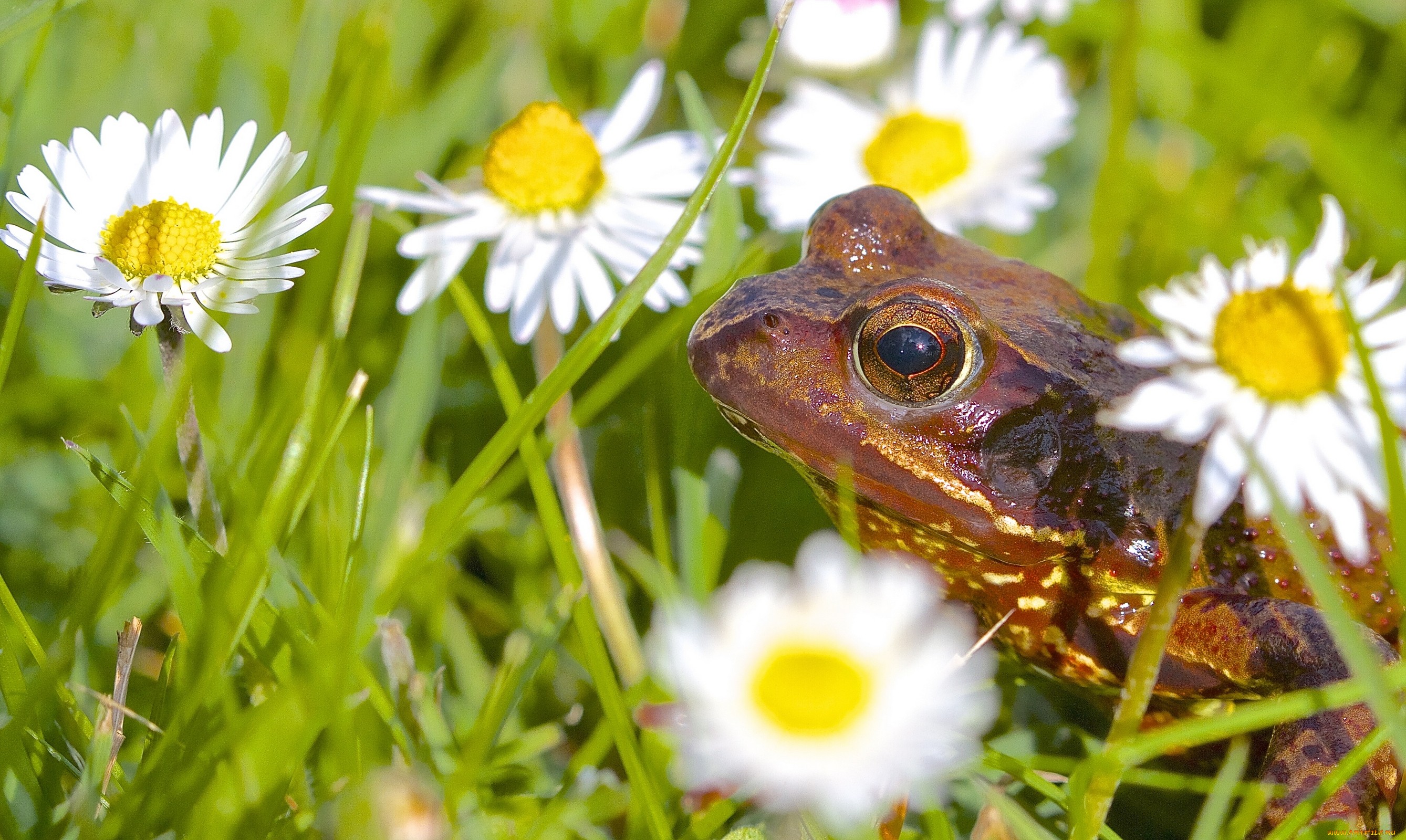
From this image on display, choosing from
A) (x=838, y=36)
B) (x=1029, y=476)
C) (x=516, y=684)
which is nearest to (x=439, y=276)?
(x=516, y=684)

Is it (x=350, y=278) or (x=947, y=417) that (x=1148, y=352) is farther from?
(x=350, y=278)

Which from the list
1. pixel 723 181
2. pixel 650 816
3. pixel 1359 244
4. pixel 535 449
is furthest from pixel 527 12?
pixel 650 816

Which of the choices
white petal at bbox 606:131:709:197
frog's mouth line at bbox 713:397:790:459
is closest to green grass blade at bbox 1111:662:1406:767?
frog's mouth line at bbox 713:397:790:459

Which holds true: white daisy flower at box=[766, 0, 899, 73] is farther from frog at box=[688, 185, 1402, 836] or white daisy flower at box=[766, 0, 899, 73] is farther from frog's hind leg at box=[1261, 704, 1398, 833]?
frog's hind leg at box=[1261, 704, 1398, 833]

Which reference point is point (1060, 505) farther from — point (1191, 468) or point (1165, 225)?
point (1165, 225)

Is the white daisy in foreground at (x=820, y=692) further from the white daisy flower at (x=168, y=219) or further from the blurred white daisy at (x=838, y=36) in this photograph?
the blurred white daisy at (x=838, y=36)

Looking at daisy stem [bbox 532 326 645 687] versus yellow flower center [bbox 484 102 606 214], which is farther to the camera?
yellow flower center [bbox 484 102 606 214]
